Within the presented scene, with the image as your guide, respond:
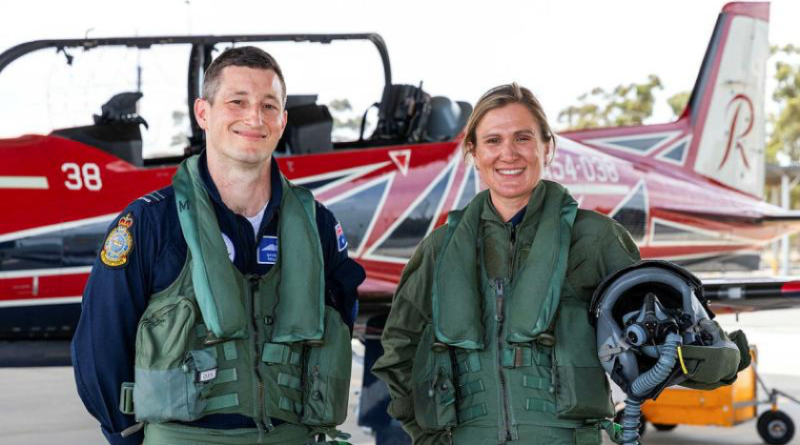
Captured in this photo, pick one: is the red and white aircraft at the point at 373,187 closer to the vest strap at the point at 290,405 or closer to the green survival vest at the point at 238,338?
the green survival vest at the point at 238,338

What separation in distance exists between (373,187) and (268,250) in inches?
143

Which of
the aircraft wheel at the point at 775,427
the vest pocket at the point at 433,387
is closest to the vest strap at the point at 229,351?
the vest pocket at the point at 433,387

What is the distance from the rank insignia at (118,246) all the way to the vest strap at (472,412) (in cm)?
91

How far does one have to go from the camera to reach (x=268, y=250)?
2.20 meters

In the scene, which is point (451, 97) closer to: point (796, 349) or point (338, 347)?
point (338, 347)

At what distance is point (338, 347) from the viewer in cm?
221

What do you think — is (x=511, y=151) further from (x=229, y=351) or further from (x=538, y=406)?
(x=229, y=351)

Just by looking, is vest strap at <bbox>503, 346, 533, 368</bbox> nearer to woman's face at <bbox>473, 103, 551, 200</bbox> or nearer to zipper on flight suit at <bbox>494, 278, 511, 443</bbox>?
zipper on flight suit at <bbox>494, 278, 511, 443</bbox>

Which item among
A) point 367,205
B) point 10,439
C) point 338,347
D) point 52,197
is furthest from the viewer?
point 10,439

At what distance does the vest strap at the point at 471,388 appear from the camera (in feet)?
7.38

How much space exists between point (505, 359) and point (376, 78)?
409 centimetres

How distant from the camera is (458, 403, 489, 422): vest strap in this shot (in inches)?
87.7

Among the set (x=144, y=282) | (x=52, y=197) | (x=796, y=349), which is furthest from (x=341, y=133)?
(x=796, y=349)

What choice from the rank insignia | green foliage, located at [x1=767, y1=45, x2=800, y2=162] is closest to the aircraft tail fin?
the rank insignia
